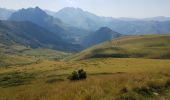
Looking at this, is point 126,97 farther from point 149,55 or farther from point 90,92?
point 149,55

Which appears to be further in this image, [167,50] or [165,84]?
[167,50]

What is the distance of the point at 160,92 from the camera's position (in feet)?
56.6

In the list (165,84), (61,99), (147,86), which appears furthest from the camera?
(165,84)

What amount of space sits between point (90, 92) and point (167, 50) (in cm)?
18956

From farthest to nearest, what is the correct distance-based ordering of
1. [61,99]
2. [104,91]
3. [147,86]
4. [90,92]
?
1. [147,86]
2. [104,91]
3. [90,92]
4. [61,99]

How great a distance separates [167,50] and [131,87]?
187 metres

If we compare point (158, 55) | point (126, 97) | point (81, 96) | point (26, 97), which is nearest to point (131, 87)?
point (126, 97)

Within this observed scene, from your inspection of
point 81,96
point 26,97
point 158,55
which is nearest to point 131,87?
point 81,96

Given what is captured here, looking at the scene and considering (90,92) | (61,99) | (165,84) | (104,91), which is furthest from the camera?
(165,84)

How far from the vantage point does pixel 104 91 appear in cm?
1623

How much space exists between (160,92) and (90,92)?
4339 millimetres

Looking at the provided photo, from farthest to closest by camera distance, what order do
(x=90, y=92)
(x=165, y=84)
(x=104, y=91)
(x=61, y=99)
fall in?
(x=165, y=84), (x=104, y=91), (x=90, y=92), (x=61, y=99)

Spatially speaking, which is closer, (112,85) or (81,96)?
(81,96)

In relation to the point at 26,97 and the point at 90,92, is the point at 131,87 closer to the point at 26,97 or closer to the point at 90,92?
the point at 90,92
